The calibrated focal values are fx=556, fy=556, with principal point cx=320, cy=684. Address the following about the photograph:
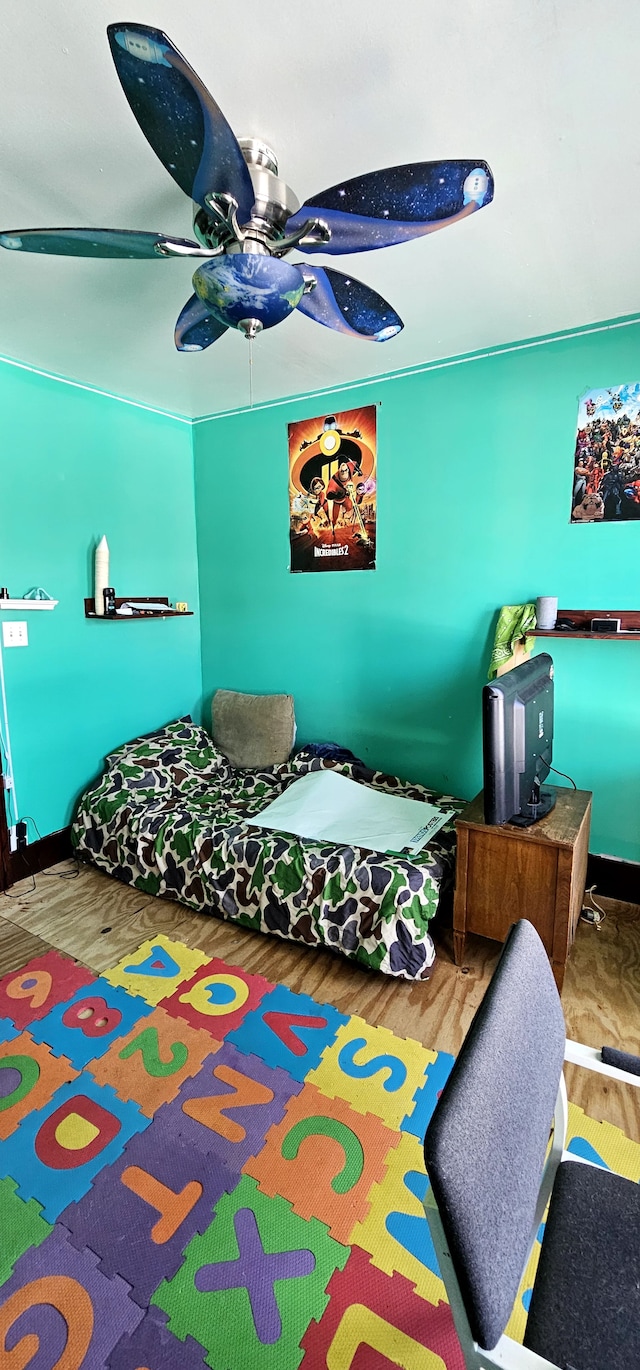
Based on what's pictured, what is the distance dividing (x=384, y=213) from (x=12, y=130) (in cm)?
A: 95

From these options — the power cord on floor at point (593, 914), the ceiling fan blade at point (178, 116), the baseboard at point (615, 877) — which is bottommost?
the power cord on floor at point (593, 914)

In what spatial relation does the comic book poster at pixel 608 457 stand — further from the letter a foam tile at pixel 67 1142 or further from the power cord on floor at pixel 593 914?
the letter a foam tile at pixel 67 1142

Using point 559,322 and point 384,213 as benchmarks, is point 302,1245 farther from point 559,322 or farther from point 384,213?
point 559,322

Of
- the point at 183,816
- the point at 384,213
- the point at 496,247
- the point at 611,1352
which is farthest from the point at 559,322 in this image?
the point at 611,1352

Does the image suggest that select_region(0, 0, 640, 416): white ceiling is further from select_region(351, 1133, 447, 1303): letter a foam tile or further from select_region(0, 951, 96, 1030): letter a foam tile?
select_region(0, 951, 96, 1030): letter a foam tile

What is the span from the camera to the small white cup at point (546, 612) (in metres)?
2.46

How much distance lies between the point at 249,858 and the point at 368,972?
0.67 meters

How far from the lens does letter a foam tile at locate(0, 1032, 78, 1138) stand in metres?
1.59

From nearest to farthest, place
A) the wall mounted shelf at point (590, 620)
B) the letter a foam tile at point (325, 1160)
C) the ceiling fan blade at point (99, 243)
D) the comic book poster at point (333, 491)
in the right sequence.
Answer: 1. the ceiling fan blade at point (99, 243)
2. the letter a foam tile at point (325, 1160)
3. the wall mounted shelf at point (590, 620)
4. the comic book poster at point (333, 491)

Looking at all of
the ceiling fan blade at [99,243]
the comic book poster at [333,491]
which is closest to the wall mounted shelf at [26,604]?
the comic book poster at [333,491]

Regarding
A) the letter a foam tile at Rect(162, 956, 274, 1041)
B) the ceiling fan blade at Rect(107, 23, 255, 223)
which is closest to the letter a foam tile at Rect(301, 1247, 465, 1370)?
the letter a foam tile at Rect(162, 956, 274, 1041)

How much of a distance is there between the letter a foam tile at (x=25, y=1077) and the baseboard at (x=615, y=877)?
7.38 feet

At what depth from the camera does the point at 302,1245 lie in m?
1.26

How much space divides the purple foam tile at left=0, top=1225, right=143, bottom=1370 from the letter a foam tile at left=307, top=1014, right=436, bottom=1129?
65cm
